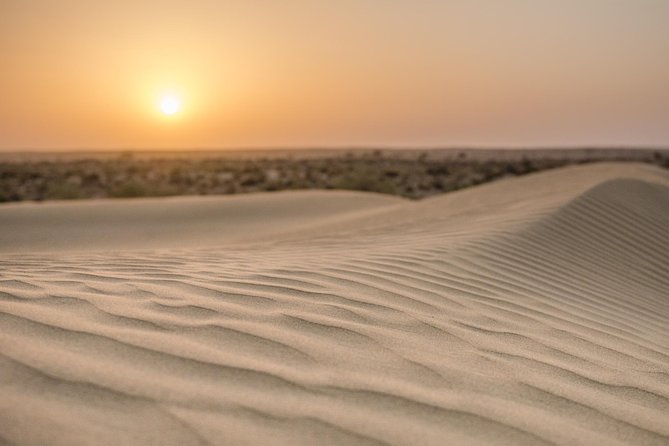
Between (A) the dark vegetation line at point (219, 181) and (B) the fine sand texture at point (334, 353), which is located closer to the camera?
(B) the fine sand texture at point (334, 353)

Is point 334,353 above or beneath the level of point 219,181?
beneath

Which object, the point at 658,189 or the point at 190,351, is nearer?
the point at 190,351

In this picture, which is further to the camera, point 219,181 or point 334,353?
point 219,181

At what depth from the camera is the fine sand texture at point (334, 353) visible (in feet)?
4.51

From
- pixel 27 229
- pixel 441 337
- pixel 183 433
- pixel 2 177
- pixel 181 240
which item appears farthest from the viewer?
pixel 2 177

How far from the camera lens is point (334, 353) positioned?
183cm

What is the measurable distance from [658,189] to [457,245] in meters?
5.14

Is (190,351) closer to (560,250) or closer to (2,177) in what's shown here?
(560,250)

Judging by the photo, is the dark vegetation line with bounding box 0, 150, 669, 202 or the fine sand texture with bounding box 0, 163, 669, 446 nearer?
the fine sand texture with bounding box 0, 163, 669, 446

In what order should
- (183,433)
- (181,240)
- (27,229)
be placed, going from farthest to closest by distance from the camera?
(27,229)
(181,240)
(183,433)

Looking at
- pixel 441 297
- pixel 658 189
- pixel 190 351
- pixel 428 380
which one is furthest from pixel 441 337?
pixel 658 189

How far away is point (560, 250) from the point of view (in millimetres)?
4820

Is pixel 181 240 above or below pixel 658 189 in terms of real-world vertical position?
below

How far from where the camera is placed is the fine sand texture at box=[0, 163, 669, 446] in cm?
137
